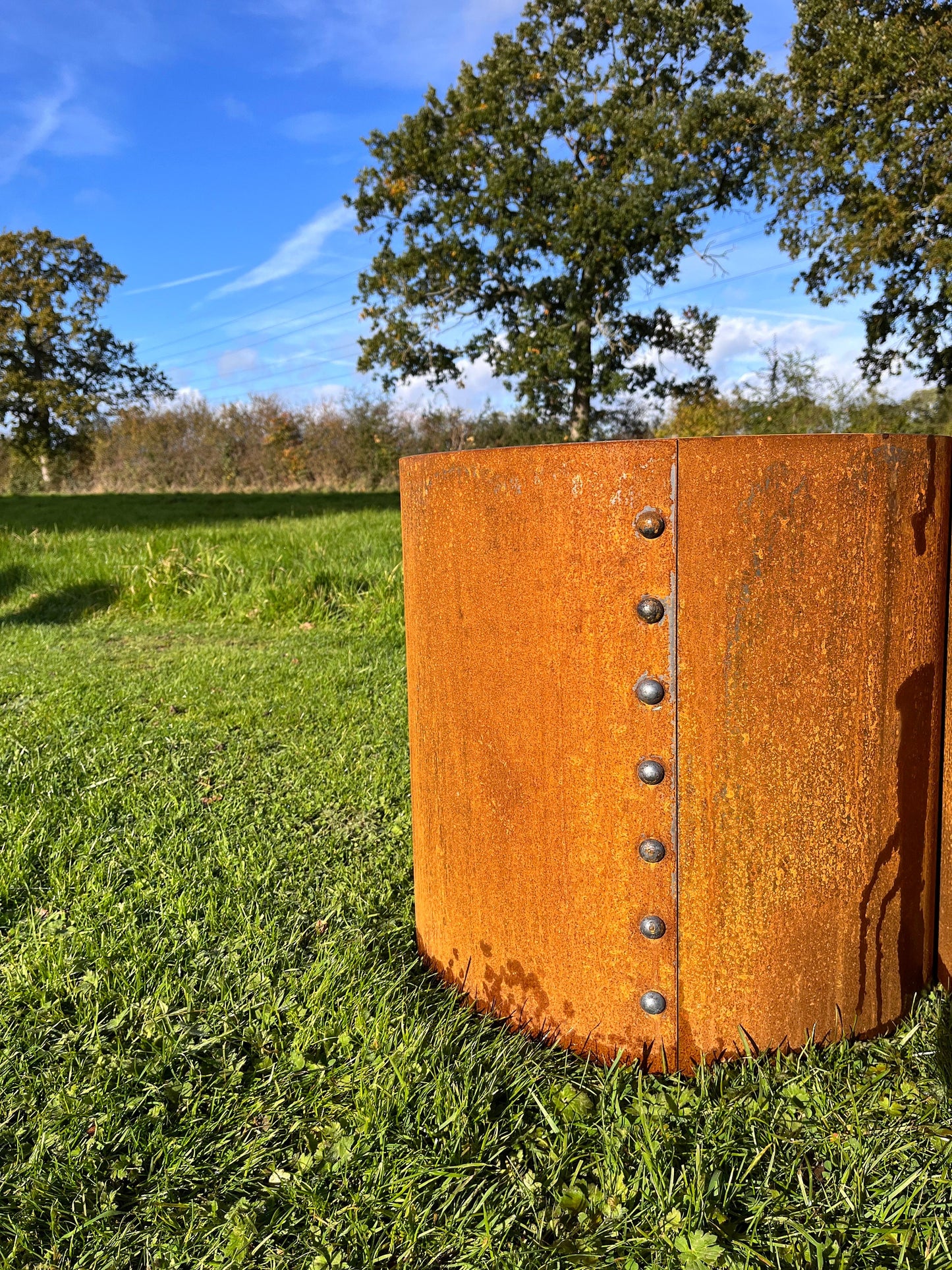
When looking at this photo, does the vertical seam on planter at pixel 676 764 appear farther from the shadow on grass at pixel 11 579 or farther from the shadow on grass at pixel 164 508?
the shadow on grass at pixel 164 508

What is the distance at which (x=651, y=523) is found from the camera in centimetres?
179

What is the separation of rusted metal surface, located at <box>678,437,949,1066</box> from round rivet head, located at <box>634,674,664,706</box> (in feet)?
0.15

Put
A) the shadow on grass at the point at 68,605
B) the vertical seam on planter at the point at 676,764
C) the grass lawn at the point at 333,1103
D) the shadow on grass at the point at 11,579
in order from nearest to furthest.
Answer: the grass lawn at the point at 333,1103
the vertical seam on planter at the point at 676,764
the shadow on grass at the point at 68,605
the shadow on grass at the point at 11,579

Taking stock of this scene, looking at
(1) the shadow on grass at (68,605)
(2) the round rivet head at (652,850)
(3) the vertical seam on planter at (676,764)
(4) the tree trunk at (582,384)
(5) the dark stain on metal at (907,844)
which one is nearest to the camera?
(3) the vertical seam on planter at (676,764)

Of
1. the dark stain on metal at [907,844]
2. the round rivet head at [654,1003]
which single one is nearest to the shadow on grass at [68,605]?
the round rivet head at [654,1003]

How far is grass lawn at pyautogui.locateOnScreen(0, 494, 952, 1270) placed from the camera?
5.48ft

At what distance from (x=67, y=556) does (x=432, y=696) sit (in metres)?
8.50

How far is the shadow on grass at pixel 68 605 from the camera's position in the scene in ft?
26.7

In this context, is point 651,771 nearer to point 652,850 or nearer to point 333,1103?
point 652,850

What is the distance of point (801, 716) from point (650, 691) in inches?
13.2

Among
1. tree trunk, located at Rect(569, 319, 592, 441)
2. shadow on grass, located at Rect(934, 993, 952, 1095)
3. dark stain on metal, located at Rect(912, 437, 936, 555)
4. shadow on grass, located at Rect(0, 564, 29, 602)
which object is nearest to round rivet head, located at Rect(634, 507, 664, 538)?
dark stain on metal, located at Rect(912, 437, 936, 555)

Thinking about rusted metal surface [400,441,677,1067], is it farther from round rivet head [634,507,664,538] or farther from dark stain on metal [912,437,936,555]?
dark stain on metal [912,437,936,555]

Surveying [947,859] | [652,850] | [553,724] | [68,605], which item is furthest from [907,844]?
[68,605]

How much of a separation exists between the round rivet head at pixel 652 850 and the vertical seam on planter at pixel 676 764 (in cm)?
3
